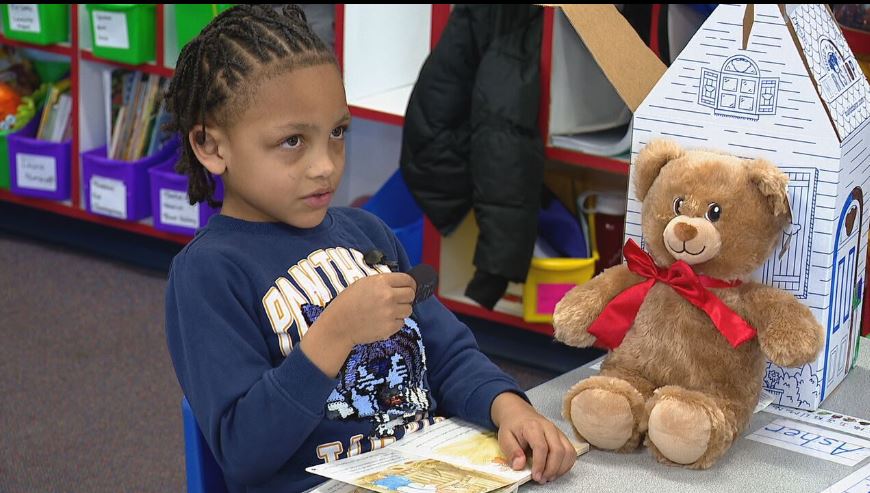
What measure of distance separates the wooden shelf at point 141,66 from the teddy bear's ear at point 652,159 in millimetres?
2044

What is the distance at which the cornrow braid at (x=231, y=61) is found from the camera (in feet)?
3.61

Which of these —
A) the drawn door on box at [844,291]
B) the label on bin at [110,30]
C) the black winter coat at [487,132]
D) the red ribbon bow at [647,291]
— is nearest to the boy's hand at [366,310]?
the red ribbon bow at [647,291]

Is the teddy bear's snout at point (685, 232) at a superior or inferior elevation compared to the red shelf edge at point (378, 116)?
inferior

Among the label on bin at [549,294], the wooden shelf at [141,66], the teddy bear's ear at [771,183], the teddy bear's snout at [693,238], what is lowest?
the label on bin at [549,294]

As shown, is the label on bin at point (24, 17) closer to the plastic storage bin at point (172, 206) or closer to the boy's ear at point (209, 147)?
the plastic storage bin at point (172, 206)

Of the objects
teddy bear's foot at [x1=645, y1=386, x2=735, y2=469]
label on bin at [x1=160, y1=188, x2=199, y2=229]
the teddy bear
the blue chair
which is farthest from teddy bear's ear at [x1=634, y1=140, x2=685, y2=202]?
label on bin at [x1=160, y1=188, x2=199, y2=229]

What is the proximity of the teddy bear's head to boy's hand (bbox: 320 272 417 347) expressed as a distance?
285 millimetres

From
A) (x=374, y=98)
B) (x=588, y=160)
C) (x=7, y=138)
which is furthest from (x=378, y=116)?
(x=7, y=138)

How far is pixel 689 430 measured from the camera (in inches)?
42.7

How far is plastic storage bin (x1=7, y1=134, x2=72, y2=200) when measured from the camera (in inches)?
130

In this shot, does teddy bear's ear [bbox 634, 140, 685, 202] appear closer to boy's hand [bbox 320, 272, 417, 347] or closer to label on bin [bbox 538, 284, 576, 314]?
boy's hand [bbox 320, 272, 417, 347]

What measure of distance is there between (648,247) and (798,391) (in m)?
0.24

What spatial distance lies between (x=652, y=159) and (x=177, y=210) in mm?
2128

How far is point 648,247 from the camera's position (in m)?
1.20
